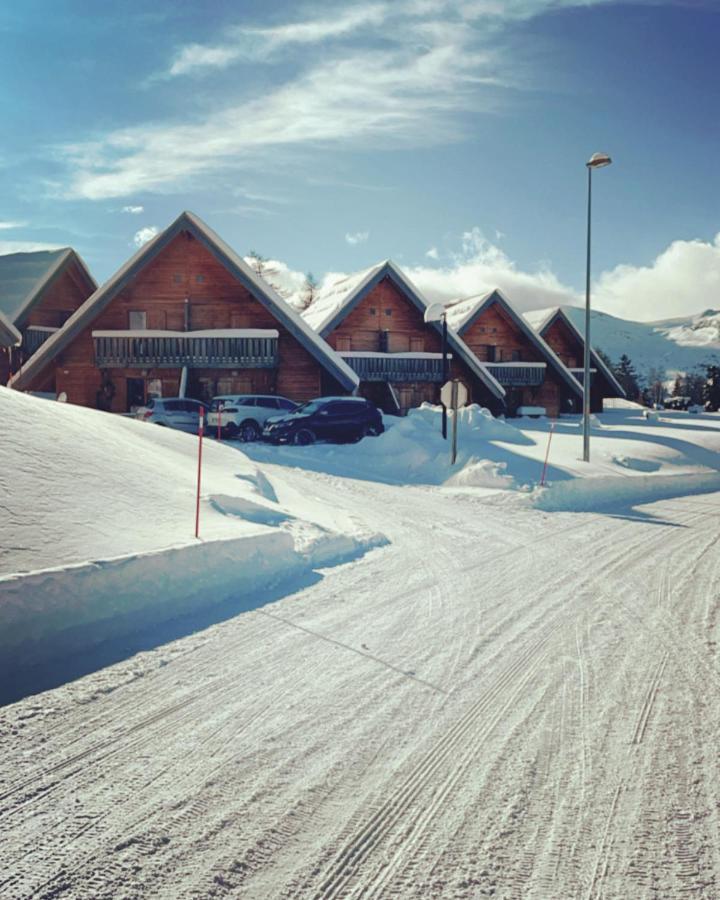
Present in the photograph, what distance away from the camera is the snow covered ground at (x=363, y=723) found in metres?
2.85

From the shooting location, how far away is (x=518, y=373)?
3444 centimetres

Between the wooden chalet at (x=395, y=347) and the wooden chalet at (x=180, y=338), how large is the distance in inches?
124

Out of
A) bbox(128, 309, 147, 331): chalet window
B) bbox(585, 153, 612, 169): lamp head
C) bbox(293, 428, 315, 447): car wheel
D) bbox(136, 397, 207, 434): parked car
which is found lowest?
bbox(293, 428, 315, 447): car wheel

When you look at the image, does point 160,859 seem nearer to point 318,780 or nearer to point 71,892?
point 71,892

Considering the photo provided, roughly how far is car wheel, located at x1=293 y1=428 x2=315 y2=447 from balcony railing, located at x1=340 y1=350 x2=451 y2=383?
9.40 meters

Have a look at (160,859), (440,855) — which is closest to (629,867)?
(440,855)

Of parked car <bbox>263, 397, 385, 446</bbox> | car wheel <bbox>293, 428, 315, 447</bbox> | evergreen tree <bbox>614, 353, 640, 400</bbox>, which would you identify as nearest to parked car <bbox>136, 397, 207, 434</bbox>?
parked car <bbox>263, 397, 385, 446</bbox>

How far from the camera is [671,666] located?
5023 mm

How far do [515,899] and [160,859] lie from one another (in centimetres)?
145

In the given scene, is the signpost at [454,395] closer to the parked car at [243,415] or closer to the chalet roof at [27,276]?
the parked car at [243,415]

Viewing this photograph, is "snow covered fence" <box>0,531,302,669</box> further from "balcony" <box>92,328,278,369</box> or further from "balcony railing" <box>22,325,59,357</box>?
"balcony railing" <box>22,325,59,357</box>

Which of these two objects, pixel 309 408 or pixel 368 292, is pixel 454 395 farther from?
pixel 368 292

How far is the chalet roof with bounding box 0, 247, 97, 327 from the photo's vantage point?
110ft

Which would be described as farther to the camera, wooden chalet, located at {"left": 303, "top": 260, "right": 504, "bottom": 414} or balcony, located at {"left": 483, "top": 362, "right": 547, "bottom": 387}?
balcony, located at {"left": 483, "top": 362, "right": 547, "bottom": 387}
